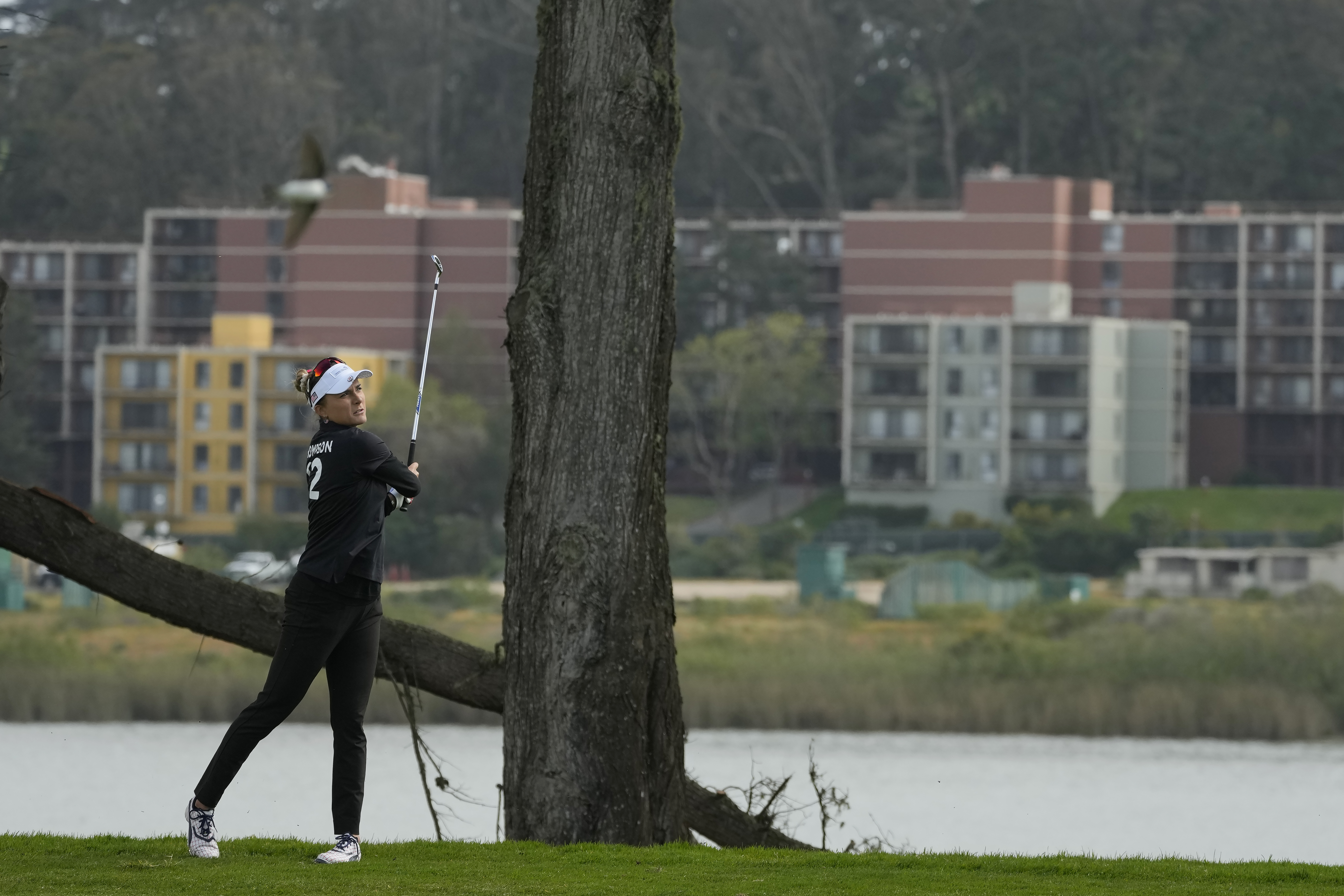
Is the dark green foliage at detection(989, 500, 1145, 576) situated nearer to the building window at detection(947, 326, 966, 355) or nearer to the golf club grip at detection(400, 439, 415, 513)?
the building window at detection(947, 326, 966, 355)

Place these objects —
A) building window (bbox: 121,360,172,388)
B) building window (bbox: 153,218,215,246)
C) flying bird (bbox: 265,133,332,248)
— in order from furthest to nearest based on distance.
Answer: building window (bbox: 153,218,215,246), building window (bbox: 121,360,172,388), flying bird (bbox: 265,133,332,248)

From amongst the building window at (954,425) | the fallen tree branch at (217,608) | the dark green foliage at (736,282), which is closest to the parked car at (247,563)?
the dark green foliage at (736,282)

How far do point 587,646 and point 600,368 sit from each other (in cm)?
107

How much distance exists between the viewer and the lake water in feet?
76.2

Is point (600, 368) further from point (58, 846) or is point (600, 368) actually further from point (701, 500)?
point (701, 500)

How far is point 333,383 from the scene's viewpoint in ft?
26.5

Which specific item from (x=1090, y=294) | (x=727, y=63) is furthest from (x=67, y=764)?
(x=727, y=63)

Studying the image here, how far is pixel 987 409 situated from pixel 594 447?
7731 centimetres

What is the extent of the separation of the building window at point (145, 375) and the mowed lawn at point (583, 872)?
79.0 m

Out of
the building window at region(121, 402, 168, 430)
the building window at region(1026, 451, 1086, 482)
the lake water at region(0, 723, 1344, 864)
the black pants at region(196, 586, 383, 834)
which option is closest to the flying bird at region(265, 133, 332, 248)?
the black pants at region(196, 586, 383, 834)

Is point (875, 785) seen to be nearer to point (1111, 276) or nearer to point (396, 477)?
point (396, 477)

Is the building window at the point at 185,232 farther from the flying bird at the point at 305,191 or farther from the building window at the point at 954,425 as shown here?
the flying bird at the point at 305,191

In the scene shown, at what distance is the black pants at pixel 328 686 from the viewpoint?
8.02m

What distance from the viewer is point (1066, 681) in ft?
138
